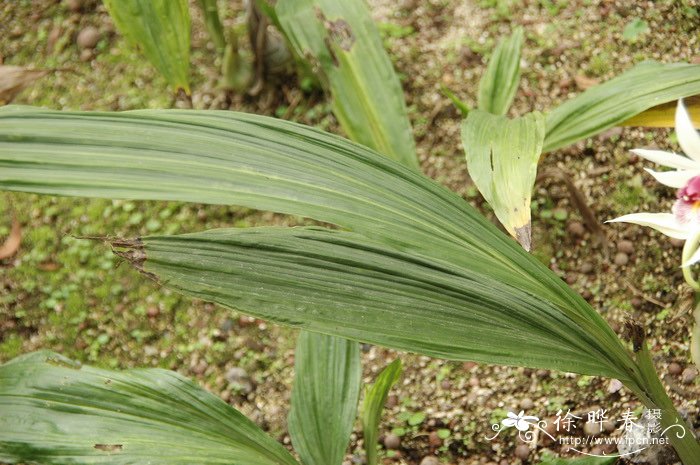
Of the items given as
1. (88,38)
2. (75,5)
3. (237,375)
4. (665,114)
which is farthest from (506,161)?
(75,5)

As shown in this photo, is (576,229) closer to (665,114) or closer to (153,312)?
(665,114)

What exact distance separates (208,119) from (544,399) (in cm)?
83

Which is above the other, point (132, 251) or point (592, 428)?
point (132, 251)

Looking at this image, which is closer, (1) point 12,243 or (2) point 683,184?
(2) point 683,184

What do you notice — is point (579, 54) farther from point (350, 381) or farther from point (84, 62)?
point (84, 62)

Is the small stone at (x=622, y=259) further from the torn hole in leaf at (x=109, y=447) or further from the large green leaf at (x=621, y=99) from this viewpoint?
the torn hole in leaf at (x=109, y=447)

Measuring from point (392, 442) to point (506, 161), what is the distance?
1.92ft

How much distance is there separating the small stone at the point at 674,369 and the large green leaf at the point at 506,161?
49cm

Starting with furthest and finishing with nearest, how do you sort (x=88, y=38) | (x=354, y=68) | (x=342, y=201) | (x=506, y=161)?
(x=88, y=38)
(x=354, y=68)
(x=506, y=161)
(x=342, y=201)

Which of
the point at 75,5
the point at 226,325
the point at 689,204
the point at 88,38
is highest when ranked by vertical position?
the point at 75,5

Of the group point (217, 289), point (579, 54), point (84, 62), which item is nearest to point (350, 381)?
point (217, 289)

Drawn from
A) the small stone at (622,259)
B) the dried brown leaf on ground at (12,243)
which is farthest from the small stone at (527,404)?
the dried brown leaf on ground at (12,243)

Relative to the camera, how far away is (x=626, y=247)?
155 centimetres

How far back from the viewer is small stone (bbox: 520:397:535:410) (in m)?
1.41
